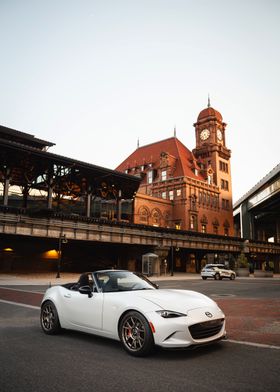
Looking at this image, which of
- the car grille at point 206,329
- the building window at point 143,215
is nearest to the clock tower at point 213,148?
the building window at point 143,215

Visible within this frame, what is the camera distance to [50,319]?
703 centimetres

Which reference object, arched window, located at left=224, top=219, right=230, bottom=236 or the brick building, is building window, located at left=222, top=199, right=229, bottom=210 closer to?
the brick building

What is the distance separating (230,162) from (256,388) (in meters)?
83.4

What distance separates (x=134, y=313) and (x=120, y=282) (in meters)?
1.10

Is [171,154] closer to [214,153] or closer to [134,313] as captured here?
[214,153]

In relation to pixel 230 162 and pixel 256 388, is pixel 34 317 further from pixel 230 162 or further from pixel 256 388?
pixel 230 162

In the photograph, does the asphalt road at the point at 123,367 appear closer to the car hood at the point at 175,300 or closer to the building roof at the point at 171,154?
the car hood at the point at 175,300

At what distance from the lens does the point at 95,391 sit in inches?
148

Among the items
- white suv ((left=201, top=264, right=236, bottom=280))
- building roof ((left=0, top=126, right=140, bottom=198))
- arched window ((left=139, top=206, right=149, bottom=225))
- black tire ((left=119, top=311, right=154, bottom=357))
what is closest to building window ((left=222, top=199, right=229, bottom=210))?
arched window ((left=139, top=206, right=149, bottom=225))

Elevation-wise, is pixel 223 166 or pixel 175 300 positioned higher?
pixel 223 166

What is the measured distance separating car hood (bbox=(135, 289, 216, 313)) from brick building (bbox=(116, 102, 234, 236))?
2188 inches

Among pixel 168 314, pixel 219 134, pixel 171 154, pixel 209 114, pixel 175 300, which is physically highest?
pixel 209 114

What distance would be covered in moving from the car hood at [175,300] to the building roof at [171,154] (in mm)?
63779

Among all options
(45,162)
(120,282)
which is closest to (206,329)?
(120,282)
